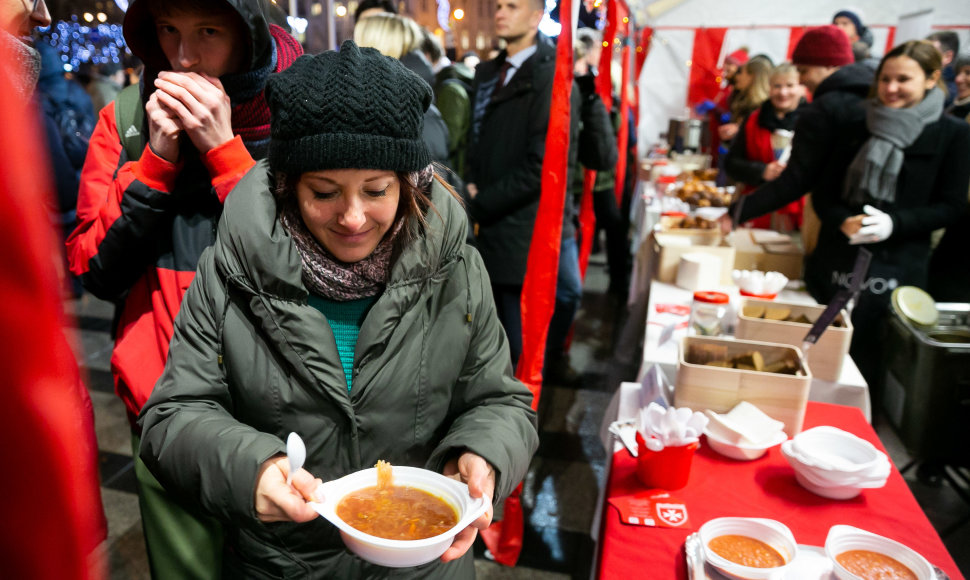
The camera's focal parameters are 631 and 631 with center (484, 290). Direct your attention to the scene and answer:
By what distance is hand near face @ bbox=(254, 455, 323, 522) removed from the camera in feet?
3.28

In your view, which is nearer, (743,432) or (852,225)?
(743,432)

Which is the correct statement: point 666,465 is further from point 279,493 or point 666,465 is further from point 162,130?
point 162,130

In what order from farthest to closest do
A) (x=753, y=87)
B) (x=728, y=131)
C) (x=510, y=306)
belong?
(x=728, y=131) → (x=753, y=87) → (x=510, y=306)

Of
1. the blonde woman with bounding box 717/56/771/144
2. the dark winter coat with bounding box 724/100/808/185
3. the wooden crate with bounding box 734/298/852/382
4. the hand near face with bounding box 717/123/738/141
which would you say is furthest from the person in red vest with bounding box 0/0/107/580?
the hand near face with bounding box 717/123/738/141

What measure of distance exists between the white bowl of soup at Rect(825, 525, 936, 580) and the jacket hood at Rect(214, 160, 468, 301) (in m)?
0.95

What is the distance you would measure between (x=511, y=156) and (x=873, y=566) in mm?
2226

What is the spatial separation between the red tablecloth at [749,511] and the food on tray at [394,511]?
42cm

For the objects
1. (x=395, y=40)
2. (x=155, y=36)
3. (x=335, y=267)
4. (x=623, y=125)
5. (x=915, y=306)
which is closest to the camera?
(x=335, y=267)

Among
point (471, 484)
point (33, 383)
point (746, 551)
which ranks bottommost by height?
point (746, 551)

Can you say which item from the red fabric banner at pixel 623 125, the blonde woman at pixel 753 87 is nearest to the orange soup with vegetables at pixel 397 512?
the red fabric banner at pixel 623 125

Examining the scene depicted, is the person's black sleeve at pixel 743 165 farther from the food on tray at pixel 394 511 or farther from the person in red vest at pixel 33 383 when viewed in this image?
the person in red vest at pixel 33 383

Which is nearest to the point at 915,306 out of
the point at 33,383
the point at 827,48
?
the point at 827,48

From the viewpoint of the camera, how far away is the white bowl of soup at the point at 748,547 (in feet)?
3.86

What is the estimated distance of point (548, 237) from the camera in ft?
7.45
